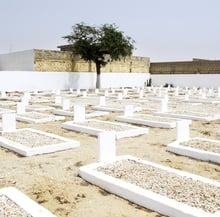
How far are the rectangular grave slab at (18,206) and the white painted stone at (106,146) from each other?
67.2 inches

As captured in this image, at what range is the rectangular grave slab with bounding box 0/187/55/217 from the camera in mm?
3223

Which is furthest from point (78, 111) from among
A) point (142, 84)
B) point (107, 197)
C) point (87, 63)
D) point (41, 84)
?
point (142, 84)

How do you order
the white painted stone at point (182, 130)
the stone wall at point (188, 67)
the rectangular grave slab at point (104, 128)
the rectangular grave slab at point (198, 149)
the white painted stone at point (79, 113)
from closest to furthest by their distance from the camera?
the rectangular grave slab at point (198, 149)
the white painted stone at point (182, 130)
the rectangular grave slab at point (104, 128)
the white painted stone at point (79, 113)
the stone wall at point (188, 67)

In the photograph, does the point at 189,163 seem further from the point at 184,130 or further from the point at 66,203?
the point at 66,203

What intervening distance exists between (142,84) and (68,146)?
29.9 m

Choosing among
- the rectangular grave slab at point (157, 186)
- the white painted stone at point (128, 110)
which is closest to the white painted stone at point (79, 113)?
the white painted stone at point (128, 110)

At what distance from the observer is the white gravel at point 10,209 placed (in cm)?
Result: 318

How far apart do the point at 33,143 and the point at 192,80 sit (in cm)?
2851

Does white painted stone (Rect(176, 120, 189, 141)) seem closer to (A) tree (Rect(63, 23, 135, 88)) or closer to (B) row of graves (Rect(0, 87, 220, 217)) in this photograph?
(B) row of graves (Rect(0, 87, 220, 217))

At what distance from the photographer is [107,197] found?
4.00 m

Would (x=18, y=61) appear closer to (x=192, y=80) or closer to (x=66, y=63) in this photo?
(x=66, y=63)

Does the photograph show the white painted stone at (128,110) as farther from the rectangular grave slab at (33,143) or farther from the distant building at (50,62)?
the distant building at (50,62)

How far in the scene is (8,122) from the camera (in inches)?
309

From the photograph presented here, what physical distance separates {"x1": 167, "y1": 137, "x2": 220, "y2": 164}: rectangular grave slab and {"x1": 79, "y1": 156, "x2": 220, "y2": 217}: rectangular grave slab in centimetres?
127
